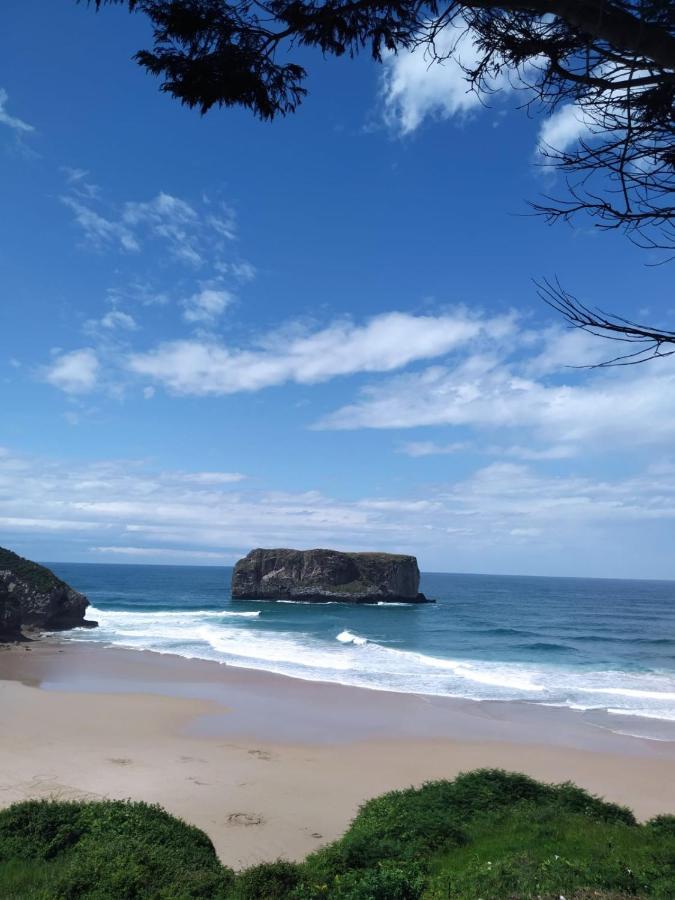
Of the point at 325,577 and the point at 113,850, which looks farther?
the point at 325,577

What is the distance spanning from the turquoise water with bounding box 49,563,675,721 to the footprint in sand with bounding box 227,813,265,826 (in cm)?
1403

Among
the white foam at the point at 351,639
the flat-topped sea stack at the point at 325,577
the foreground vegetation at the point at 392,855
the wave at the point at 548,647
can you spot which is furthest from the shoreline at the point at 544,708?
the flat-topped sea stack at the point at 325,577

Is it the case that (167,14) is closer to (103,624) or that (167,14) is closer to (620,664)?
(620,664)

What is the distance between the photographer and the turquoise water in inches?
1001

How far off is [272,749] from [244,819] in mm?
5145

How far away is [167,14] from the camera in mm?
5195

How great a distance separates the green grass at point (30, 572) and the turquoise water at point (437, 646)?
13.1 ft

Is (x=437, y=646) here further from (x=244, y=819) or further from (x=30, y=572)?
(x=244, y=819)

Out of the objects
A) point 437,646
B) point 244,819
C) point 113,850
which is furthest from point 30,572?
point 113,850

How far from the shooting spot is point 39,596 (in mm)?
40156

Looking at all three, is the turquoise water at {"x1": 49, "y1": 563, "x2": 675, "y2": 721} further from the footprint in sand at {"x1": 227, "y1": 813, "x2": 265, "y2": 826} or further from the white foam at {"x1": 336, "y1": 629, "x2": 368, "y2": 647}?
the footprint in sand at {"x1": 227, "y1": 813, "x2": 265, "y2": 826}

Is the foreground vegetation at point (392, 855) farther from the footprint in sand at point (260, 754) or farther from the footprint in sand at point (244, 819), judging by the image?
the footprint in sand at point (260, 754)

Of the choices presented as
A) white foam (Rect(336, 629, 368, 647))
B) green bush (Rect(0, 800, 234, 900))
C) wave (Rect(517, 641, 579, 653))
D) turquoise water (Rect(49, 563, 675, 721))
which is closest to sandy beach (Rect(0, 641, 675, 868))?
green bush (Rect(0, 800, 234, 900))

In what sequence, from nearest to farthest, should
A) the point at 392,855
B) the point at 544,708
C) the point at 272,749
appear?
the point at 392,855, the point at 272,749, the point at 544,708
